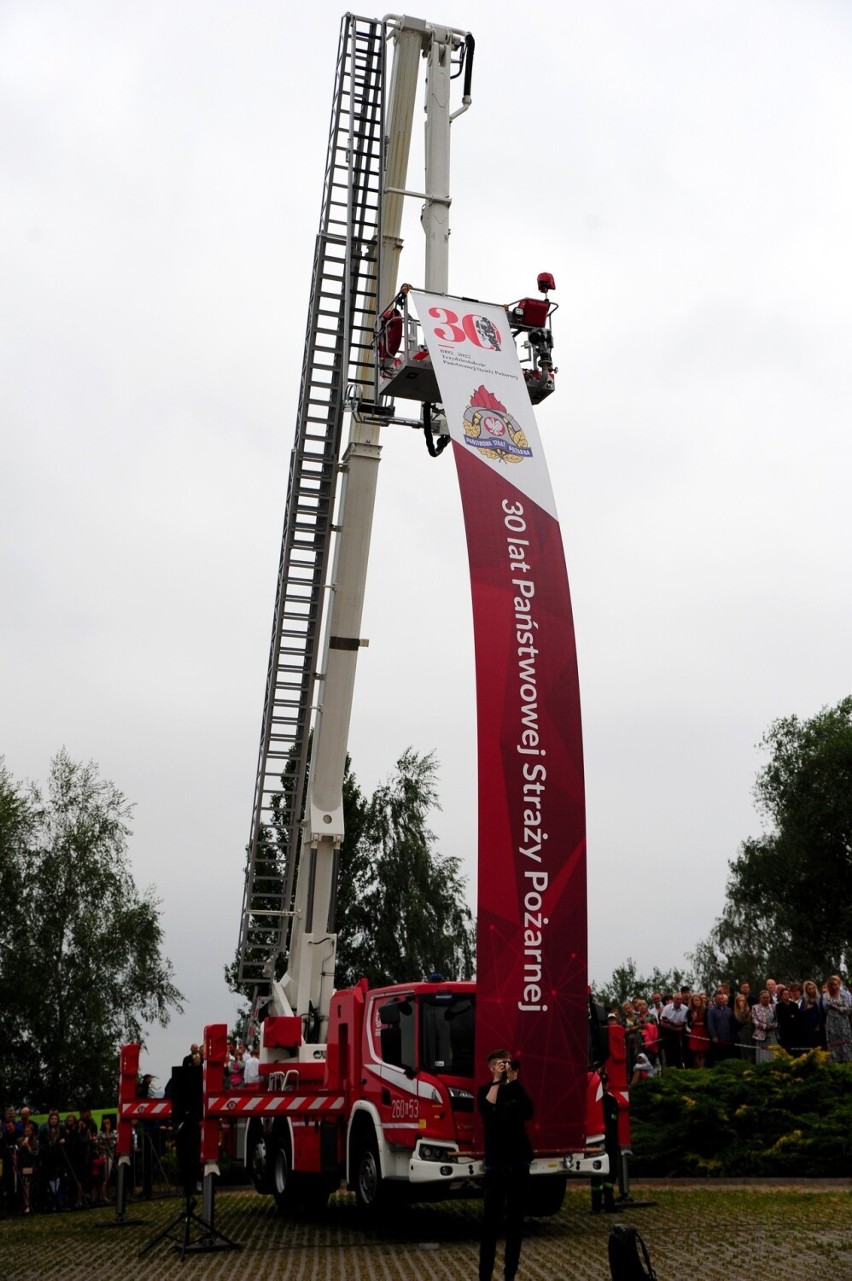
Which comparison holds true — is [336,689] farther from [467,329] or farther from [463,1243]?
[463,1243]

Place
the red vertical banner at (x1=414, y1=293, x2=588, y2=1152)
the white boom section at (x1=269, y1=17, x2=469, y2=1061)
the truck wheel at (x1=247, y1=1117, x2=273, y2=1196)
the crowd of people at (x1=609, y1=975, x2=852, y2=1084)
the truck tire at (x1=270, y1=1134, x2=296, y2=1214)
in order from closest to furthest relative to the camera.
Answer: the red vertical banner at (x1=414, y1=293, x2=588, y2=1152) < the truck tire at (x1=270, y1=1134, x2=296, y2=1214) < the truck wheel at (x1=247, y1=1117, x2=273, y2=1196) < the white boom section at (x1=269, y1=17, x2=469, y2=1061) < the crowd of people at (x1=609, y1=975, x2=852, y2=1084)

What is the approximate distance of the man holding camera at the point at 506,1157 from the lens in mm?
10583

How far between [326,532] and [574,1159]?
8638 millimetres

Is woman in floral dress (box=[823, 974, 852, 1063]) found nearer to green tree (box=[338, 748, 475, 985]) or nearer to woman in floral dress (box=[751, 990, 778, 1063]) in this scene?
woman in floral dress (box=[751, 990, 778, 1063])

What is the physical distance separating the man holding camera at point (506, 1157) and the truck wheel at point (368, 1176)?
13.4 feet

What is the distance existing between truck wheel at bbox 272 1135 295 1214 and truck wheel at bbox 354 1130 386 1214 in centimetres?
164

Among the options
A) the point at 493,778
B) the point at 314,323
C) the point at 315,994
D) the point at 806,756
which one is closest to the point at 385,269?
the point at 314,323

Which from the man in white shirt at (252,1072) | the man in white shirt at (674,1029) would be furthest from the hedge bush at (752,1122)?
the man in white shirt at (252,1072)

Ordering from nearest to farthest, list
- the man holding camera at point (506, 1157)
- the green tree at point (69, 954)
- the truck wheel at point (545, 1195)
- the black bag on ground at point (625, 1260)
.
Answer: the black bag on ground at point (625, 1260)
the man holding camera at point (506, 1157)
the truck wheel at point (545, 1195)
the green tree at point (69, 954)

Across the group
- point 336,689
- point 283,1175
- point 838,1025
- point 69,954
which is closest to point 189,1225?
point 283,1175

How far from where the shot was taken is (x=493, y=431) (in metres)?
15.5

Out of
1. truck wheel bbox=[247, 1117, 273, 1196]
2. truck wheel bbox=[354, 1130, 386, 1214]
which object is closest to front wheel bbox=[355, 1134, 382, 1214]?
truck wheel bbox=[354, 1130, 386, 1214]

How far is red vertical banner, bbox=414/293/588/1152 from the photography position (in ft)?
43.2

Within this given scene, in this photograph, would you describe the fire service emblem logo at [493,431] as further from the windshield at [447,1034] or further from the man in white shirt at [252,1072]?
the man in white shirt at [252,1072]
